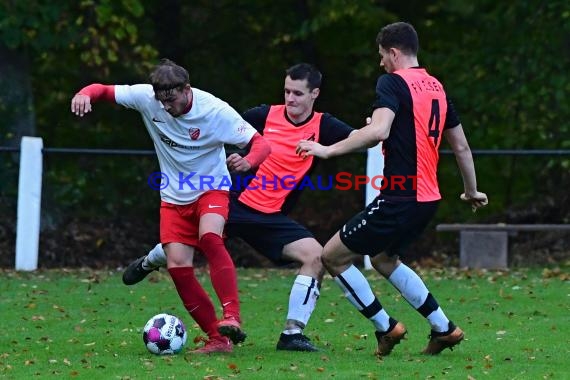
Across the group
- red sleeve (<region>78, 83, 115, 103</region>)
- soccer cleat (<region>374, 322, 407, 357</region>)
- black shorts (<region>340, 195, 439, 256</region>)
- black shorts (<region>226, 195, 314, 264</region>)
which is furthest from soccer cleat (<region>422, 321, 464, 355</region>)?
red sleeve (<region>78, 83, 115, 103</region>)

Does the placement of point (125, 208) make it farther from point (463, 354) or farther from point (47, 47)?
point (463, 354)

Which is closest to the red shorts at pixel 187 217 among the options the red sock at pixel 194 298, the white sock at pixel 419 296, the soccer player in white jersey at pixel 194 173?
the soccer player in white jersey at pixel 194 173

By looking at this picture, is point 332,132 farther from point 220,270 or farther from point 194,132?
point 220,270

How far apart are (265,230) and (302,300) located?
23.6 inches

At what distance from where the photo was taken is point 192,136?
7.75 m

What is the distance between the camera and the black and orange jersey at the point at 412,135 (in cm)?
733

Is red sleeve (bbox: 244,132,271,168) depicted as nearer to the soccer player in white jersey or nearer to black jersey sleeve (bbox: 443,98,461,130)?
the soccer player in white jersey

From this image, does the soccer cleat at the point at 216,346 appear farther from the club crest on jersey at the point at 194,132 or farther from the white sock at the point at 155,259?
the club crest on jersey at the point at 194,132

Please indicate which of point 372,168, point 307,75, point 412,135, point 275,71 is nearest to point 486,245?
point 372,168

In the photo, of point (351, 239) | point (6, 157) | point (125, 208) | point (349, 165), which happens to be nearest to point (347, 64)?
point (349, 165)

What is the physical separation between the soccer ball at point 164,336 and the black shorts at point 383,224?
118 centimetres

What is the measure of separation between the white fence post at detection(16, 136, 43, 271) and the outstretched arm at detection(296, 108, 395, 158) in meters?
7.32

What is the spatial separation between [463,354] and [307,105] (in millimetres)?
1938

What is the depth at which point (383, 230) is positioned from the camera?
741 centimetres
